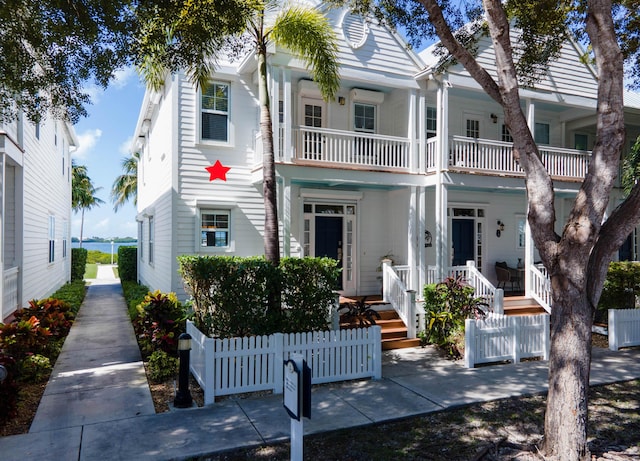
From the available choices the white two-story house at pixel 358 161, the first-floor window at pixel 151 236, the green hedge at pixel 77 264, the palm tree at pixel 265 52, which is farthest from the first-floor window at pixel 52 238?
the palm tree at pixel 265 52

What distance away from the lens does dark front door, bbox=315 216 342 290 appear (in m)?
12.1

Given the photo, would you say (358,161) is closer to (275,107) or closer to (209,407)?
(275,107)

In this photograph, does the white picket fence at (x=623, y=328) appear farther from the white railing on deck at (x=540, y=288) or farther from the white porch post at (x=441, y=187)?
the white porch post at (x=441, y=187)

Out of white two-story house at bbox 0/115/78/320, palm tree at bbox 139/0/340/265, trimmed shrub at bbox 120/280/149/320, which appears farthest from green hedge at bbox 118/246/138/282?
palm tree at bbox 139/0/340/265

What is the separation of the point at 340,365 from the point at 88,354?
5.07m

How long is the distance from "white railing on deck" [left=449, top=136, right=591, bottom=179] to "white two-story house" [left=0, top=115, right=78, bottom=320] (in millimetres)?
10001

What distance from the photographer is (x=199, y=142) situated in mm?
10422

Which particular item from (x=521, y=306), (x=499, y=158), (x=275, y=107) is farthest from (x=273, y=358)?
(x=499, y=158)

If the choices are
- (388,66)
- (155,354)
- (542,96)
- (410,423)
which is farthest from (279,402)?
(542,96)

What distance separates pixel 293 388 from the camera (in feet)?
12.8

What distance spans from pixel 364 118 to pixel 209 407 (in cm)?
885

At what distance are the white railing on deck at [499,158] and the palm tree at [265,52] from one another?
4462 millimetres

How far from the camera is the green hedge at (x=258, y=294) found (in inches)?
272

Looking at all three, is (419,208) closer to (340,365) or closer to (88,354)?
(340,365)
